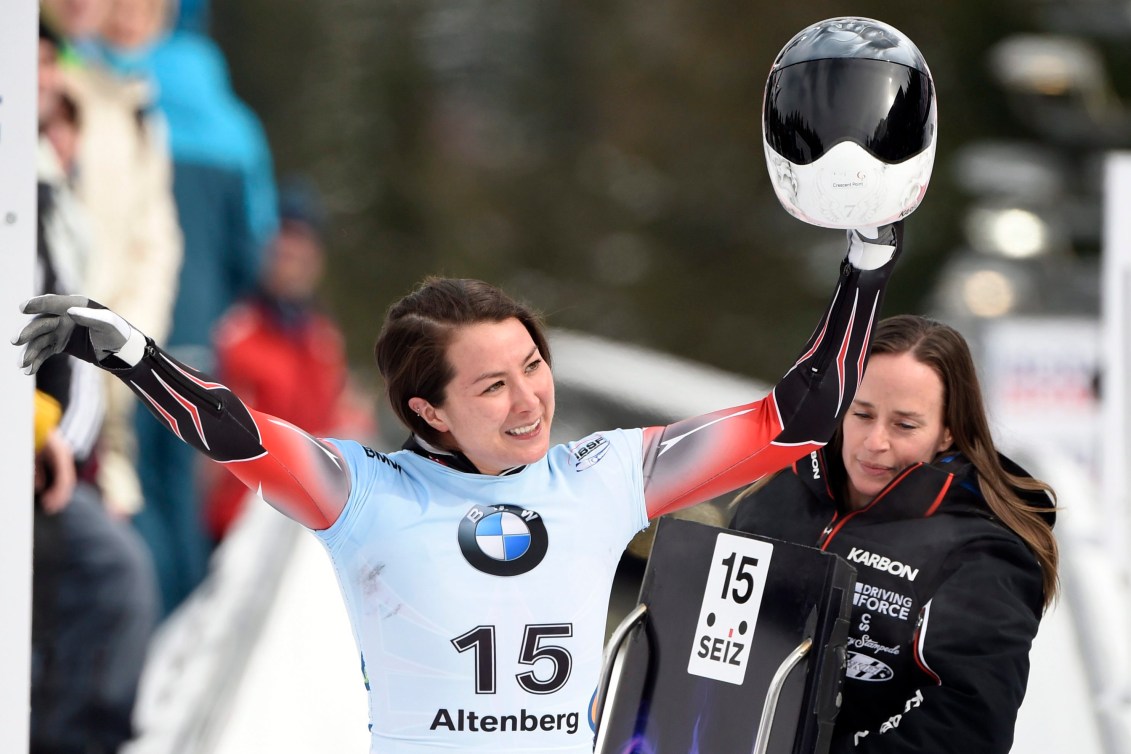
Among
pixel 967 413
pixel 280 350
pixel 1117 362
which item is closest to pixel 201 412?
pixel 967 413

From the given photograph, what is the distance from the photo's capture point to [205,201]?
7.61 metres

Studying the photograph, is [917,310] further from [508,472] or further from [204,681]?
[508,472]

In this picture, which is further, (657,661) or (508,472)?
(657,661)

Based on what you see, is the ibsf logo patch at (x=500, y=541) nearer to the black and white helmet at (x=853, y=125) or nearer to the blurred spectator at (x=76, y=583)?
the black and white helmet at (x=853, y=125)

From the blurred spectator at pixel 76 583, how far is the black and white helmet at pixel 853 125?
229cm

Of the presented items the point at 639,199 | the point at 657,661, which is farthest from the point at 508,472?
the point at 639,199

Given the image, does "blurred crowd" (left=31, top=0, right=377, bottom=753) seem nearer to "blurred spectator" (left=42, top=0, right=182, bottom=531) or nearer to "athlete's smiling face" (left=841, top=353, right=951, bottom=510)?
"blurred spectator" (left=42, top=0, right=182, bottom=531)

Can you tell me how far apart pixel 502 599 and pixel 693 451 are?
43cm

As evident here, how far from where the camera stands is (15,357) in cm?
291

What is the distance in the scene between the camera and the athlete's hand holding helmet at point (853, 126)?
8.42 feet

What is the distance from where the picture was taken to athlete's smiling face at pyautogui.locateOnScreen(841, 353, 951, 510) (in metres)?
2.91

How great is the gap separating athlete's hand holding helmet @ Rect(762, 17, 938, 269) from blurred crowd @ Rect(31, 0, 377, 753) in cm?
192

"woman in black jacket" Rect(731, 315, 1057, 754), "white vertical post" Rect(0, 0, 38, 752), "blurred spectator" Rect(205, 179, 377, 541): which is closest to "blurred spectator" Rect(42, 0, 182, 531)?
"blurred spectator" Rect(205, 179, 377, 541)

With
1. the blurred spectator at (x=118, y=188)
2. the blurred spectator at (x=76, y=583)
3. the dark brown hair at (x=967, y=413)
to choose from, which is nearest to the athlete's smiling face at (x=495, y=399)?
the dark brown hair at (x=967, y=413)
